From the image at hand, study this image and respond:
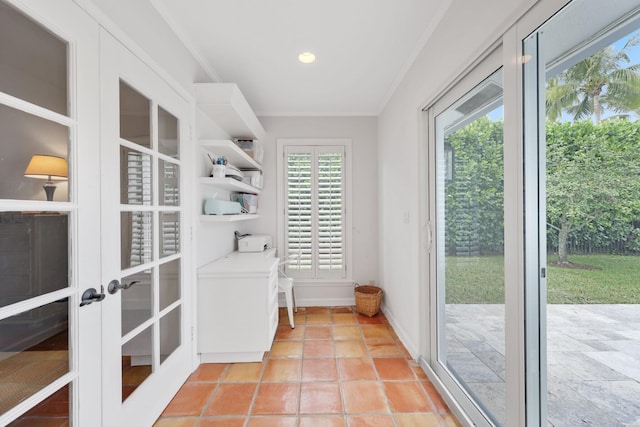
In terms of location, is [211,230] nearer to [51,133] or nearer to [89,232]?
[89,232]

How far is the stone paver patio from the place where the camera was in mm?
875

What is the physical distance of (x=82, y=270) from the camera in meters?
1.18

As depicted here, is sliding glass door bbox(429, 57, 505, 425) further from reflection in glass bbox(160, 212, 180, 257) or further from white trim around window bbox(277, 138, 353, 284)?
reflection in glass bbox(160, 212, 180, 257)

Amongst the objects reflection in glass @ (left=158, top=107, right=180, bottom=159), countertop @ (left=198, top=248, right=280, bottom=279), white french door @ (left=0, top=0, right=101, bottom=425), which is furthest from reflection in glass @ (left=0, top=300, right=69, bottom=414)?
countertop @ (left=198, top=248, right=280, bottom=279)

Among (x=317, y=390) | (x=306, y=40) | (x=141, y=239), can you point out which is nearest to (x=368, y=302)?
(x=317, y=390)

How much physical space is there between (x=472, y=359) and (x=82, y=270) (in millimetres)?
2055

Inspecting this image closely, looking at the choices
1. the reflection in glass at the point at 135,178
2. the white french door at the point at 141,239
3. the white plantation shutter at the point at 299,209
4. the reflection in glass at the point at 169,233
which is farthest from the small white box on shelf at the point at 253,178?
the reflection in glass at the point at 135,178

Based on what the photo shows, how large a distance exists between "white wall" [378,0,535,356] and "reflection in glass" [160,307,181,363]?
70.7 inches

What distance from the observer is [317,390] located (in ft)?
6.40

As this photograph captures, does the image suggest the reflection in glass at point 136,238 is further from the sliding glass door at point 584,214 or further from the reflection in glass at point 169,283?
the sliding glass door at point 584,214

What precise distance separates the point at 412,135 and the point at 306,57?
1.09 m

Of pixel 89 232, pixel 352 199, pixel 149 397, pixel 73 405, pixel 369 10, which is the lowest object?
pixel 149 397

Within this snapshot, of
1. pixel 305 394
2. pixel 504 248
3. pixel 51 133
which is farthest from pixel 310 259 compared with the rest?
pixel 51 133

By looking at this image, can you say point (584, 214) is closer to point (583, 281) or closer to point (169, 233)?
point (583, 281)
